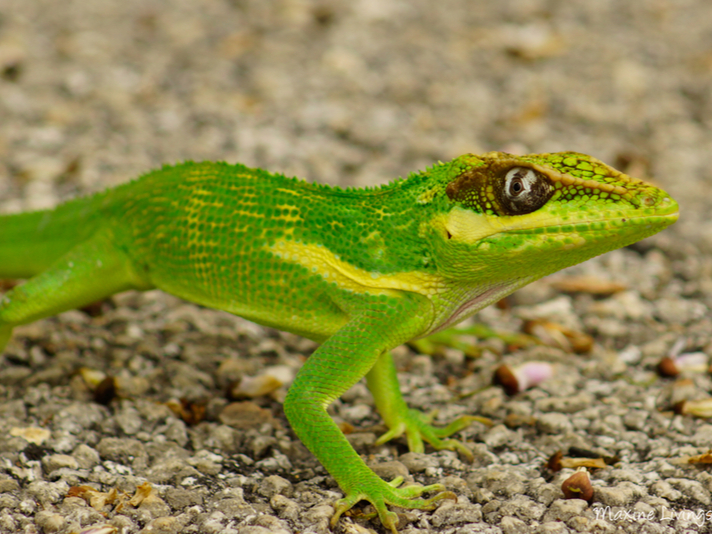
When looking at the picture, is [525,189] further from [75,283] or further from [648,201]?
[75,283]

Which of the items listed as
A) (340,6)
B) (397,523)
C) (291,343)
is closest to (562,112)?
(340,6)

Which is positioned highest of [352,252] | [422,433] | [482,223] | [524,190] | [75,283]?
[524,190]

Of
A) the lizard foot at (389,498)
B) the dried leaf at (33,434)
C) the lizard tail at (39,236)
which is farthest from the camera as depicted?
the lizard tail at (39,236)

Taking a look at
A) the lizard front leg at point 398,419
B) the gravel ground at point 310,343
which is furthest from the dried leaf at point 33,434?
the lizard front leg at point 398,419

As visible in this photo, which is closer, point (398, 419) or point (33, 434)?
point (33, 434)

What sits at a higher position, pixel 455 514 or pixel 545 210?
pixel 545 210

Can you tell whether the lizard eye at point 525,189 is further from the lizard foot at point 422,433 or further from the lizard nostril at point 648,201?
the lizard foot at point 422,433

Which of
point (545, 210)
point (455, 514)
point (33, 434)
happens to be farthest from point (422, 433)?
point (33, 434)
